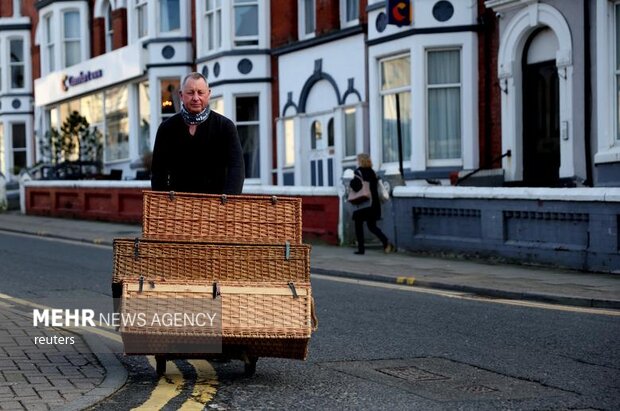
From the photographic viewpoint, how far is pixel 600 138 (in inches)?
711

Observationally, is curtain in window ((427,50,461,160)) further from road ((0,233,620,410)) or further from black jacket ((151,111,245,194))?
black jacket ((151,111,245,194))

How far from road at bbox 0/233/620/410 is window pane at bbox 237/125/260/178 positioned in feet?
59.2

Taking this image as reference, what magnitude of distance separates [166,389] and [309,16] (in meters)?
22.5

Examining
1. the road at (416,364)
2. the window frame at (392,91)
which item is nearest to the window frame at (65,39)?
the window frame at (392,91)

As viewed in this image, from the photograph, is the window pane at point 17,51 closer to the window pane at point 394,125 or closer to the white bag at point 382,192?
the window pane at point 394,125

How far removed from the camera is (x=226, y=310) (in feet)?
22.6

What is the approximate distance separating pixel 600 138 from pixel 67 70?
84.0 feet

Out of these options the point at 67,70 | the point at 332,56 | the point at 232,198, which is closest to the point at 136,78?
the point at 67,70

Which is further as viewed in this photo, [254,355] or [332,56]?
[332,56]

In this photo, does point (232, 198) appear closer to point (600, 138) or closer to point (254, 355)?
point (254, 355)

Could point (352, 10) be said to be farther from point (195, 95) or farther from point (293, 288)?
point (293, 288)

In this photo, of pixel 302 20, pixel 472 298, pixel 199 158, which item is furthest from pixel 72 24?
pixel 199 158

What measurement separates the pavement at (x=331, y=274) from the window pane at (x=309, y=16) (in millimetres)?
6860

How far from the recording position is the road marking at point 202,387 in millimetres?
6594
